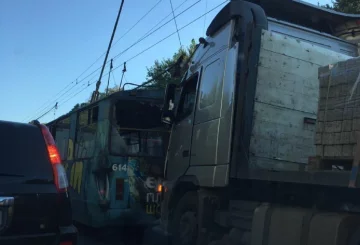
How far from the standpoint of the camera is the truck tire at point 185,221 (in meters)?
5.74

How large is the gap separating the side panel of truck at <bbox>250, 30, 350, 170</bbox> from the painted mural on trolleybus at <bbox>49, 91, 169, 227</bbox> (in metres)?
3.38

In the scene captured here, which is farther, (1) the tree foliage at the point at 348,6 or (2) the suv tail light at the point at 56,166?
(1) the tree foliage at the point at 348,6

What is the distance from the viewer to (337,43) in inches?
242

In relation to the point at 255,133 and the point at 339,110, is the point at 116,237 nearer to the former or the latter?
the point at 255,133

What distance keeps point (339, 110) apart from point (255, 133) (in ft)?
4.94

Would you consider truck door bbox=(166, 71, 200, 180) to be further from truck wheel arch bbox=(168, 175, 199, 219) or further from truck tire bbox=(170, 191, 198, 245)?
truck tire bbox=(170, 191, 198, 245)

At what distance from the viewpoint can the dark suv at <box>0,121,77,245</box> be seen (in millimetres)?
3420

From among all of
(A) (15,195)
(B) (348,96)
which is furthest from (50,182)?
(B) (348,96)

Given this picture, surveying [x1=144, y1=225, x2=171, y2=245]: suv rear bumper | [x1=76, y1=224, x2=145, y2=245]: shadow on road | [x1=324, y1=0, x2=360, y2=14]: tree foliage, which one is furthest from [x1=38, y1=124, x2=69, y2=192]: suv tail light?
[x1=324, y1=0, x2=360, y2=14]: tree foliage

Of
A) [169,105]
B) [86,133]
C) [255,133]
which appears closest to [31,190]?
[255,133]

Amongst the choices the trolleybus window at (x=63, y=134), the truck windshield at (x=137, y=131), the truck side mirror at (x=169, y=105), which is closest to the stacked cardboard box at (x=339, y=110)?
the truck side mirror at (x=169, y=105)

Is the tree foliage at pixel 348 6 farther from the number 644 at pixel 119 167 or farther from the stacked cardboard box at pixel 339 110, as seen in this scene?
the stacked cardboard box at pixel 339 110

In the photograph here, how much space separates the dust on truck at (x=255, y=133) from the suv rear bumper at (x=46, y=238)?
194 cm

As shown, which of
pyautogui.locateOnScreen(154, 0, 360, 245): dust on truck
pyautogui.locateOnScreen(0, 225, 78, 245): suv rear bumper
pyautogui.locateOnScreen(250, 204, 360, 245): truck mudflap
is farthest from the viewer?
pyautogui.locateOnScreen(154, 0, 360, 245): dust on truck
